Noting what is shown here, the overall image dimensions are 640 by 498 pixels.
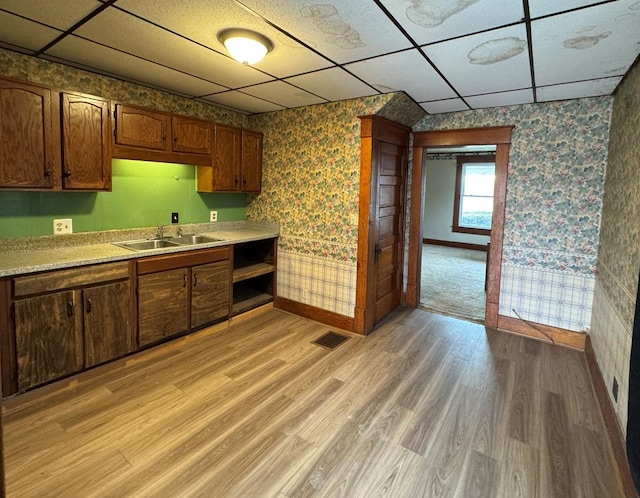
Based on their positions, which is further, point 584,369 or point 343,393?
point 584,369

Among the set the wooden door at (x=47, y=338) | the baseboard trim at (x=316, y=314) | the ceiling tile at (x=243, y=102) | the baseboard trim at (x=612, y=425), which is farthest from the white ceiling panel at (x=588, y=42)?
the wooden door at (x=47, y=338)

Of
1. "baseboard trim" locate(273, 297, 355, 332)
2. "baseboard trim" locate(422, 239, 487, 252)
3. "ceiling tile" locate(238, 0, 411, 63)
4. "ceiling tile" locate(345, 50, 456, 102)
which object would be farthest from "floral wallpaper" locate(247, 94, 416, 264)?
"baseboard trim" locate(422, 239, 487, 252)

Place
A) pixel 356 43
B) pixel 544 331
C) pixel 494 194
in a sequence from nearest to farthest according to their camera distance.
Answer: pixel 356 43
pixel 544 331
pixel 494 194

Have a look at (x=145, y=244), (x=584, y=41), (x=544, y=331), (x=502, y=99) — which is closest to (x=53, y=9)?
(x=145, y=244)

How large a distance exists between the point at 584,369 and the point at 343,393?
210cm

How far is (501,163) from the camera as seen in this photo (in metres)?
3.70

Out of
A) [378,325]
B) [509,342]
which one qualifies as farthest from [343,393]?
[509,342]

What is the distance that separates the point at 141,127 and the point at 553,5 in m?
2.98

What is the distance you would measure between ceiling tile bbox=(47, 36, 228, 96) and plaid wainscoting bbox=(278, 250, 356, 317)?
1.97 metres

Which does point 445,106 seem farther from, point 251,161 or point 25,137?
point 25,137

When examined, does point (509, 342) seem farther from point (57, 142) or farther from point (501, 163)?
point (57, 142)

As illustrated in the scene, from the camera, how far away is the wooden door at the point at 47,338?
237 cm

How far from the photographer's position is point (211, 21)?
2018mm

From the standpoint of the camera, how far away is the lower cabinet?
9.86ft
